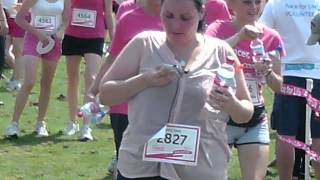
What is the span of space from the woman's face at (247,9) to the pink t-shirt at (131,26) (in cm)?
52

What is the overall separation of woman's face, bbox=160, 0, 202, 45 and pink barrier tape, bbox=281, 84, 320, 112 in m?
3.02

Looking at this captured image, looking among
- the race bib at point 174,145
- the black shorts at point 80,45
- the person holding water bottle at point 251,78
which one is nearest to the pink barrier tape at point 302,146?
the person holding water bottle at point 251,78

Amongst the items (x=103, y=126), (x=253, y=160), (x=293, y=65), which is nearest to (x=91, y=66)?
(x=103, y=126)

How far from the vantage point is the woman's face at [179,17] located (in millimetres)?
4340

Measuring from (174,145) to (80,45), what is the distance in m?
5.27

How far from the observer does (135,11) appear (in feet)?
19.9

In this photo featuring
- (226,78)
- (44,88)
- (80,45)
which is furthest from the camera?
(44,88)

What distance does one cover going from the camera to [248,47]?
5.93m

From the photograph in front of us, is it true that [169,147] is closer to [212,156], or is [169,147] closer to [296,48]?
[212,156]

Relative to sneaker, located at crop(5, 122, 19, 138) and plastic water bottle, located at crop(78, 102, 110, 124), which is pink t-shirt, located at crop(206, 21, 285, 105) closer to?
plastic water bottle, located at crop(78, 102, 110, 124)

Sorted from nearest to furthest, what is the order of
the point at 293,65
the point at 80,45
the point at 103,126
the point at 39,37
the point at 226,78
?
the point at 226,78
the point at 293,65
the point at 39,37
the point at 80,45
the point at 103,126

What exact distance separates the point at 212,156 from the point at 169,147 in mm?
235

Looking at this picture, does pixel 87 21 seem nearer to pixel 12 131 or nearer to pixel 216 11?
pixel 12 131

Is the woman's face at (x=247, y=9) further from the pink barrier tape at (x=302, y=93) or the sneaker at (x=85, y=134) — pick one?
the sneaker at (x=85, y=134)
